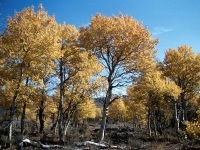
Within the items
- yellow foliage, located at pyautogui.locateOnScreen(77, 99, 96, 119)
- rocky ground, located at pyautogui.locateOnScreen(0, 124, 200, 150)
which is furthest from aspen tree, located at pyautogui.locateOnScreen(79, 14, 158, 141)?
yellow foliage, located at pyautogui.locateOnScreen(77, 99, 96, 119)

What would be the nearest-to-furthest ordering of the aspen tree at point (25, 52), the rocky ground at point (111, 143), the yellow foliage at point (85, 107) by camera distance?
the rocky ground at point (111, 143) < the aspen tree at point (25, 52) < the yellow foliage at point (85, 107)

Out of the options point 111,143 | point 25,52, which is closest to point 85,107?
point 111,143

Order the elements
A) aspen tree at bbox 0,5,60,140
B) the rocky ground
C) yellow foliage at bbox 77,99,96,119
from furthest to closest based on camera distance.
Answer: yellow foliage at bbox 77,99,96,119, aspen tree at bbox 0,5,60,140, the rocky ground

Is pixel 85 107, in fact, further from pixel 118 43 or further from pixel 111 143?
pixel 118 43

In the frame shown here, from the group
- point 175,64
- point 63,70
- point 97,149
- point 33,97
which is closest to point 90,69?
point 63,70

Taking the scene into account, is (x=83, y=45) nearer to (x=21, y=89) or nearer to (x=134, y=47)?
(x=134, y=47)

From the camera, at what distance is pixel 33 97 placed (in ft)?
36.4

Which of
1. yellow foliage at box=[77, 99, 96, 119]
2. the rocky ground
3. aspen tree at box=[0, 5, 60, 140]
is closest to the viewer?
the rocky ground

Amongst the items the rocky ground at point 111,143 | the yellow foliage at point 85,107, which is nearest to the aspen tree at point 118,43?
the rocky ground at point 111,143

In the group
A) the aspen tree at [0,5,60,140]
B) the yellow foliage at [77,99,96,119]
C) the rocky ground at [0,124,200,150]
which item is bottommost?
the rocky ground at [0,124,200,150]

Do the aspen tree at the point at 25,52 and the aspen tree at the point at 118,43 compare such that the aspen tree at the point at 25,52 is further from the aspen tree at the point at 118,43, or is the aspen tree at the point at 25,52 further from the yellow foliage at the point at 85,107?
the yellow foliage at the point at 85,107

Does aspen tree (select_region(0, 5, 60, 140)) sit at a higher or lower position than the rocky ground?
higher

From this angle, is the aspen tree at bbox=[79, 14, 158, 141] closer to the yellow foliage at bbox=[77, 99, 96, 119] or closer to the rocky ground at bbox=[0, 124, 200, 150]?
the rocky ground at bbox=[0, 124, 200, 150]

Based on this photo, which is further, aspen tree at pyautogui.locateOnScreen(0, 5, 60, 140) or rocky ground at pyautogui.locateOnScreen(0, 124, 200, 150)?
aspen tree at pyautogui.locateOnScreen(0, 5, 60, 140)
